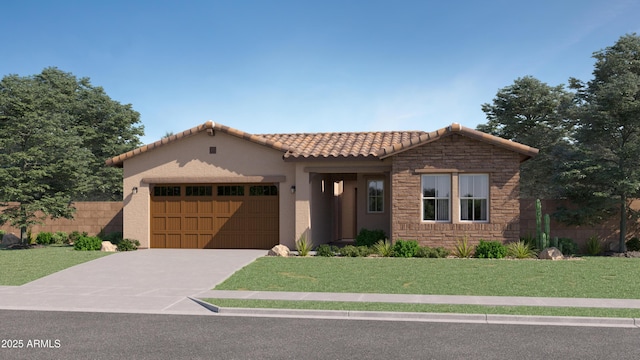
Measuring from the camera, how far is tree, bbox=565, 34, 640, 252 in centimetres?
2169

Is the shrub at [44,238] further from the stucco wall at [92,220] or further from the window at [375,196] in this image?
the window at [375,196]

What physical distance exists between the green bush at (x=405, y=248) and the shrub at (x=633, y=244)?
8.53 metres

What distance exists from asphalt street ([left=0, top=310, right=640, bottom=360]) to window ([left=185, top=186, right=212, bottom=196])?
13053 mm

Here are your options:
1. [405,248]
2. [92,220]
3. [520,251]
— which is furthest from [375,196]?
[92,220]

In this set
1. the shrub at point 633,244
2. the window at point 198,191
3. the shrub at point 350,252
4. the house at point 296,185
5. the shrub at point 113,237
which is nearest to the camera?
the shrub at point 350,252

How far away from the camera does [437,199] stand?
70.6ft

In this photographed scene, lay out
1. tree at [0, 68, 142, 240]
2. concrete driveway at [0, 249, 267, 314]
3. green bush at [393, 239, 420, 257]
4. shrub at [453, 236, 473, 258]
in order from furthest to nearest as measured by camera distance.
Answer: tree at [0, 68, 142, 240] → green bush at [393, 239, 420, 257] → shrub at [453, 236, 473, 258] → concrete driveway at [0, 249, 267, 314]

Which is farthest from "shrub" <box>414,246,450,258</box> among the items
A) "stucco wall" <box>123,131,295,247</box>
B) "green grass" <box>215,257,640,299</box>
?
"stucco wall" <box>123,131,295,247</box>

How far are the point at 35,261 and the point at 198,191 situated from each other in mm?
6572

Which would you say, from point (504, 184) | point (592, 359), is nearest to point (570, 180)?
point (504, 184)

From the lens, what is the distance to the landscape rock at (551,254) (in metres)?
19.9

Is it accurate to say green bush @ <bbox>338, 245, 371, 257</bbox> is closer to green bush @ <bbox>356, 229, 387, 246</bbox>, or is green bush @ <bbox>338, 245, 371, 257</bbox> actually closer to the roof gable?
green bush @ <bbox>356, 229, 387, 246</bbox>

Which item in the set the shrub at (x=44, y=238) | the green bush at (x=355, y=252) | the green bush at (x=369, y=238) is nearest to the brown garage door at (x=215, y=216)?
Result: the green bush at (x=369, y=238)

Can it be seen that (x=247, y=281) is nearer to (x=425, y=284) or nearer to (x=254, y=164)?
(x=425, y=284)
